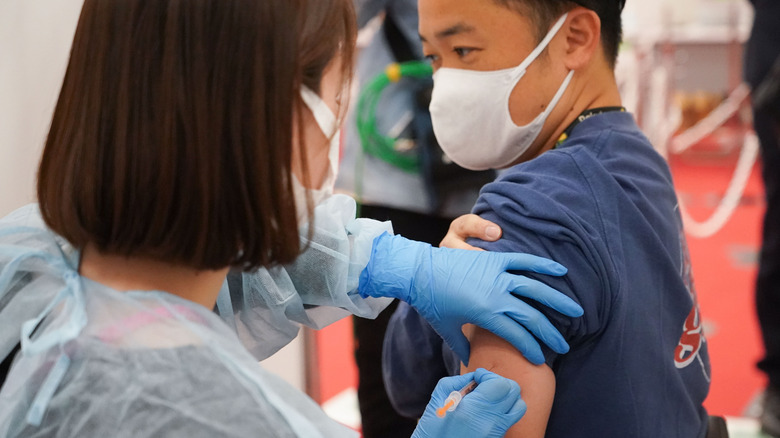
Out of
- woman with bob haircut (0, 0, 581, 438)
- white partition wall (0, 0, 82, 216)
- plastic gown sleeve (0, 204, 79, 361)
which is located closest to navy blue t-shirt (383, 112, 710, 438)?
woman with bob haircut (0, 0, 581, 438)

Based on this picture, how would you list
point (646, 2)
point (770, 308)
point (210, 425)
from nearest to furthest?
point (210, 425) → point (770, 308) → point (646, 2)

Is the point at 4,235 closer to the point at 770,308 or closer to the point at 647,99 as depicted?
the point at 770,308

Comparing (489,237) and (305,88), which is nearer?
(305,88)

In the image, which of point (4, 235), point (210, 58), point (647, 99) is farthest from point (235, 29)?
point (647, 99)

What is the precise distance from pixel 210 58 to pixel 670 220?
76cm

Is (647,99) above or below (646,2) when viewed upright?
below

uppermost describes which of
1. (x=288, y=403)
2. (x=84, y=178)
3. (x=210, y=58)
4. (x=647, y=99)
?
(x=210, y=58)

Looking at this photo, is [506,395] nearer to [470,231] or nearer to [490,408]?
[490,408]

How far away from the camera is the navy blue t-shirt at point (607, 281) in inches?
40.3

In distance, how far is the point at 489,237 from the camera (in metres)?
1.08

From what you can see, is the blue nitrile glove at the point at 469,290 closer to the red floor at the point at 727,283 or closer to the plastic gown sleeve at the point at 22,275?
the plastic gown sleeve at the point at 22,275

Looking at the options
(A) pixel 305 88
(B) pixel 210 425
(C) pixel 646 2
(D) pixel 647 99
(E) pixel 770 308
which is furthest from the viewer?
(C) pixel 646 2

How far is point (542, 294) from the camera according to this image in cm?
101

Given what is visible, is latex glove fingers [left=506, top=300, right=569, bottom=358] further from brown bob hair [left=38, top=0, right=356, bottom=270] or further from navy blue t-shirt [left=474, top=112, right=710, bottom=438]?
brown bob hair [left=38, top=0, right=356, bottom=270]
